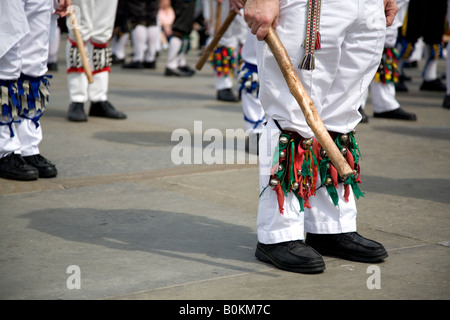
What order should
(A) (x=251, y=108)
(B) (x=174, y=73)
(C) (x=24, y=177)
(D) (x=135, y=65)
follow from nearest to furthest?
(C) (x=24, y=177) → (A) (x=251, y=108) → (B) (x=174, y=73) → (D) (x=135, y=65)

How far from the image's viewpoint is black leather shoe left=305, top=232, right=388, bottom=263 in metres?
2.88

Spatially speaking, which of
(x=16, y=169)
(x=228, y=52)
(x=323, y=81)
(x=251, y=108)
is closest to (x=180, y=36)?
(x=228, y=52)

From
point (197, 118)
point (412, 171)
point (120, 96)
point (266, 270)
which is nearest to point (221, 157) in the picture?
point (412, 171)

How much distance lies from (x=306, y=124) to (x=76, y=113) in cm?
377

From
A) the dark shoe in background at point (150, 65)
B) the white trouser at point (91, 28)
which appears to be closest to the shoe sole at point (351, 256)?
the white trouser at point (91, 28)

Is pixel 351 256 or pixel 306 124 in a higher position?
pixel 306 124

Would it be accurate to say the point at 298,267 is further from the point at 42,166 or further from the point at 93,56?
the point at 93,56

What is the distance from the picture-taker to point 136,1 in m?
10.8

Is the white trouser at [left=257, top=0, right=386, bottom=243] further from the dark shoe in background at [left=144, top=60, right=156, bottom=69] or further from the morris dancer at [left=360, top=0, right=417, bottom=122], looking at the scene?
the dark shoe in background at [left=144, top=60, right=156, bottom=69]

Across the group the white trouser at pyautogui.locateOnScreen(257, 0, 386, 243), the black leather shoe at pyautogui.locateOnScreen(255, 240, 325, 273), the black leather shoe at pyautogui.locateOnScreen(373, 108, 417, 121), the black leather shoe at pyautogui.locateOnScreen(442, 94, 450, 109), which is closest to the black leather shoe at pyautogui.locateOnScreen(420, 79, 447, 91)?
the black leather shoe at pyautogui.locateOnScreen(442, 94, 450, 109)

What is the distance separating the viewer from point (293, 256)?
2760 mm

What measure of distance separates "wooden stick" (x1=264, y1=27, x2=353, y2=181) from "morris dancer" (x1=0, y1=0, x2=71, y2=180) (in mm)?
1800
